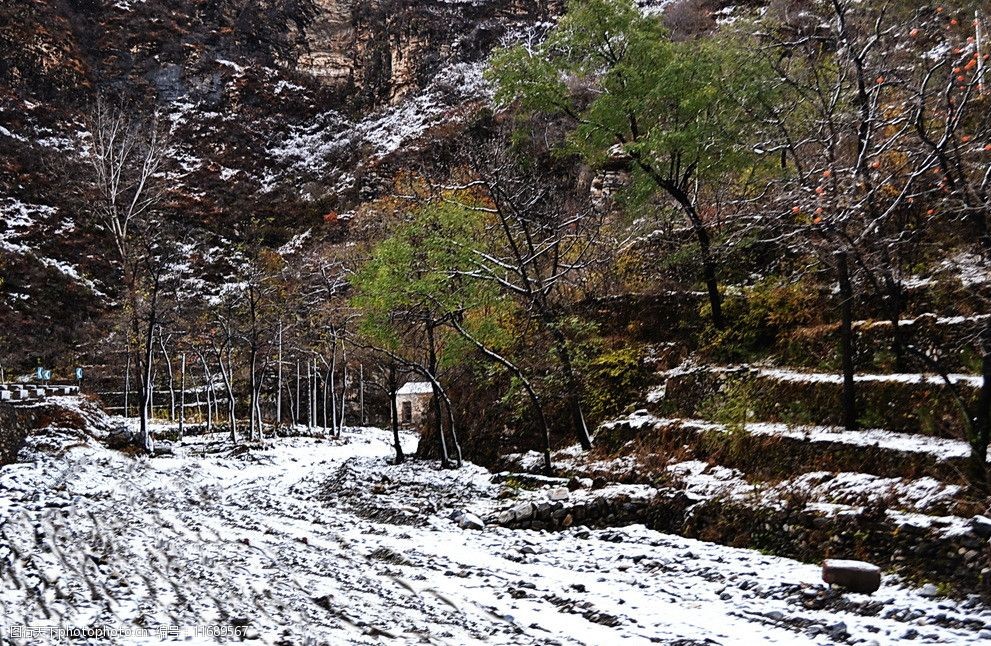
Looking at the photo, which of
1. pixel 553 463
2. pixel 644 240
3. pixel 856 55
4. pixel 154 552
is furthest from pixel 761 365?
pixel 154 552

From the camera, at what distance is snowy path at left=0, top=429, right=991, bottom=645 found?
6.68 meters

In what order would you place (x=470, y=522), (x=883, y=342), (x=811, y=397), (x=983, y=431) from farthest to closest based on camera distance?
1. (x=470, y=522)
2. (x=883, y=342)
3. (x=811, y=397)
4. (x=983, y=431)

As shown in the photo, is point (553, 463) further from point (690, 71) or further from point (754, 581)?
point (690, 71)

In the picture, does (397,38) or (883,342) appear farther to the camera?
(397,38)

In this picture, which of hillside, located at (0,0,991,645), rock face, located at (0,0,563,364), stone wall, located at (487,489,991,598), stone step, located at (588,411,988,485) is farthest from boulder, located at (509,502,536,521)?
rock face, located at (0,0,563,364)

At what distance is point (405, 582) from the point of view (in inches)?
344

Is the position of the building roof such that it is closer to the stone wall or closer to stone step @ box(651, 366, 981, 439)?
stone step @ box(651, 366, 981, 439)

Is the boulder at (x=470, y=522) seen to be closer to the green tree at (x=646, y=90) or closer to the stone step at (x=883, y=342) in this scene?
the stone step at (x=883, y=342)

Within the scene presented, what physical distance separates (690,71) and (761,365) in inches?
297

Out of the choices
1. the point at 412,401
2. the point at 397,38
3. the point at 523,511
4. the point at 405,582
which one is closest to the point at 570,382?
the point at 523,511

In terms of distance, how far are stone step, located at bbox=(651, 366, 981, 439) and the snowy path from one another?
3.56 meters

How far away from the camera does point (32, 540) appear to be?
35.2ft

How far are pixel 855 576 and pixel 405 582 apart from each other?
5.67 metres

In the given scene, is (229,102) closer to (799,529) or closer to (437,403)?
(437,403)
